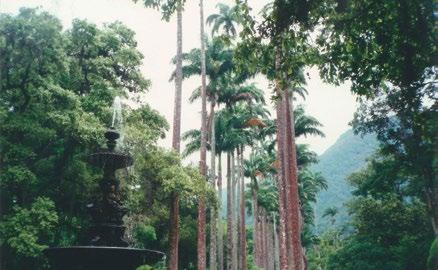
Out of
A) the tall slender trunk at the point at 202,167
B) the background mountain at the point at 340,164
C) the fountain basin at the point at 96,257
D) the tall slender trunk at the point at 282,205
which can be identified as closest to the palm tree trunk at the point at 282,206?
the tall slender trunk at the point at 282,205

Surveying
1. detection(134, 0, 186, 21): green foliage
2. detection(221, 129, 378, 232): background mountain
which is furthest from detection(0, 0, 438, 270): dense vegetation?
detection(221, 129, 378, 232): background mountain

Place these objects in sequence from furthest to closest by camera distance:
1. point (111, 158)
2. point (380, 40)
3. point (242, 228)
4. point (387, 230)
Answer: point (242, 228) < point (387, 230) < point (111, 158) < point (380, 40)

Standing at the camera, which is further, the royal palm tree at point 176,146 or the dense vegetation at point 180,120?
the royal palm tree at point 176,146

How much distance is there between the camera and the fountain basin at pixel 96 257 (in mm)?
9461

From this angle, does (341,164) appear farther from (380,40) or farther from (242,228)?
(380,40)

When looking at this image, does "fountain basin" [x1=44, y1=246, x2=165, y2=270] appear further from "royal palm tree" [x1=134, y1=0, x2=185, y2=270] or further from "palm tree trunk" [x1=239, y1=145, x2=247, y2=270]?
"palm tree trunk" [x1=239, y1=145, x2=247, y2=270]

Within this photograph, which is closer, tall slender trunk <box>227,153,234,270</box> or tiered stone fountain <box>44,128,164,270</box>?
tiered stone fountain <box>44,128,164,270</box>

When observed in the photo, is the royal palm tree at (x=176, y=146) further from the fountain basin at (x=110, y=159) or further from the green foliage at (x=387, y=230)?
the green foliage at (x=387, y=230)

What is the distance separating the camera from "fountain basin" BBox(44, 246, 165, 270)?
9.46 m

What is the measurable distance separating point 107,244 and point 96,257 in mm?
1149

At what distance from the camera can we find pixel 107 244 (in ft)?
35.0

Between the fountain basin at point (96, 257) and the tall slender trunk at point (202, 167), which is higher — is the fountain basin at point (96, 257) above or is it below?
below

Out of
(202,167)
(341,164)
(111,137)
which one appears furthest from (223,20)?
(341,164)

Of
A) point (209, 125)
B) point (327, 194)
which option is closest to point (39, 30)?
point (209, 125)
